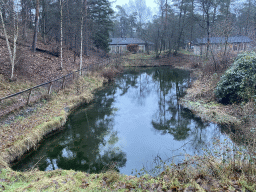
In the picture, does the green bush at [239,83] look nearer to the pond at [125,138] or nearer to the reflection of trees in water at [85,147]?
the pond at [125,138]

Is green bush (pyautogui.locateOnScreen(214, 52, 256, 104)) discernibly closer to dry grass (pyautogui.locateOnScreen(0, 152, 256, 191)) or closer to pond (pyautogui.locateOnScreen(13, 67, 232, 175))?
pond (pyautogui.locateOnScreen(13, 67, 232, 175))

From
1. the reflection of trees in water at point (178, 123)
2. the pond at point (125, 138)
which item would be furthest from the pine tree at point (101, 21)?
the reflection of trees in water at point (178, 123)

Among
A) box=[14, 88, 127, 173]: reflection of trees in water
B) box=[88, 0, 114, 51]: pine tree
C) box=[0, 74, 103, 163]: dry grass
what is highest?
box=[88, 0, 114, 51]: pine tree

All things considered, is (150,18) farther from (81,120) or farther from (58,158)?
(58,158)

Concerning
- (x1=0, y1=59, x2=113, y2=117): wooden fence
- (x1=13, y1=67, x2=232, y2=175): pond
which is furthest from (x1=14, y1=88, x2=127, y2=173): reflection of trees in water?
(x1=0, y1=59, x2=113, y2=117): wooden fence

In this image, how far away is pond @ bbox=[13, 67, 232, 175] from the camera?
7.52m

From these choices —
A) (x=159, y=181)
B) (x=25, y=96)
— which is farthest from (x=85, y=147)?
(x=25, y=96)

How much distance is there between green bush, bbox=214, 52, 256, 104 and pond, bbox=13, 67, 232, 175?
98.9 inches

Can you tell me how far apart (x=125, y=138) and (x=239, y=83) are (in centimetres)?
759

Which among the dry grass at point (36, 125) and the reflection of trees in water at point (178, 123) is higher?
the dry grass at point (36, 125)

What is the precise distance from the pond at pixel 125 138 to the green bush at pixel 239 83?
251 centimetres

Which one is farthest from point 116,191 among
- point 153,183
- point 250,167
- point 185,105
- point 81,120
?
point 185,105

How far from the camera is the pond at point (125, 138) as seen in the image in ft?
24.7

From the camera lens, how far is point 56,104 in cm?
1230
